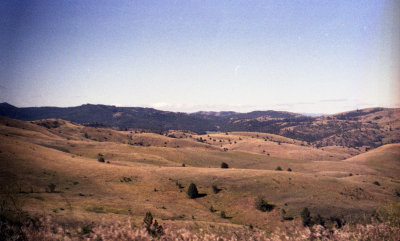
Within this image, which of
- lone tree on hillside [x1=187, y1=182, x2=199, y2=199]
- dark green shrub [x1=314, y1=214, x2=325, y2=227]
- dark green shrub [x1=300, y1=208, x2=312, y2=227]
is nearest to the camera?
dark green shrub [x1=314, y1=214, x2=325, y2=227]

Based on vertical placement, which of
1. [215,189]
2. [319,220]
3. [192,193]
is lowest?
[215,189]

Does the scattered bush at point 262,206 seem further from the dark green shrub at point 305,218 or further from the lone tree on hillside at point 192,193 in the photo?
the lone tree on hillside at point 192,193

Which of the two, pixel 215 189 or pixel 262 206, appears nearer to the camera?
pixel 262 206

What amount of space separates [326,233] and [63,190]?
43.1 meters

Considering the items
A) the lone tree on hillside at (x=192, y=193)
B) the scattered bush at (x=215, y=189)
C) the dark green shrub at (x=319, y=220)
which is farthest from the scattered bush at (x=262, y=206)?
the lone tree on hillside at (x=192, y=193)

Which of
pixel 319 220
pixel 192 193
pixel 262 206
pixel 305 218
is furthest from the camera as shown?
pixel 192 193

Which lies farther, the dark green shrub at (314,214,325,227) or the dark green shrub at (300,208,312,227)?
the dark green shrub at (300,208,312,227)

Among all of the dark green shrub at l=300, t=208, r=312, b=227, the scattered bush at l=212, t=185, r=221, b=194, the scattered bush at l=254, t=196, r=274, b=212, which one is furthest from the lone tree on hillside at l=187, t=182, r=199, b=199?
the dark green shrub at l=300, t=208, r=312, b=227

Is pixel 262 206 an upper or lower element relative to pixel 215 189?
lower

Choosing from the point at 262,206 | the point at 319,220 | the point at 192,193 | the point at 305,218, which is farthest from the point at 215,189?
the point at 319,220

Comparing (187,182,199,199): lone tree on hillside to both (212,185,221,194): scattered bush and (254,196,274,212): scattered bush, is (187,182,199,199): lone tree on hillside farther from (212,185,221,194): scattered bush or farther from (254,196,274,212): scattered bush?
(254,196,274,212): scattered bush

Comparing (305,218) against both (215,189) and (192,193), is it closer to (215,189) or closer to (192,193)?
(215,189)

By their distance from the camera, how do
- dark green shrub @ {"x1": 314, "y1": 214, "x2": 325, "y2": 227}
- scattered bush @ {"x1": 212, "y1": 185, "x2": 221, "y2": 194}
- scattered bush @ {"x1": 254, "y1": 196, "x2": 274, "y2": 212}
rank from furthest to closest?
scattered bush @ {"x1": 212, "y1": 185, "x2": 221, "y2": 194} → scattered bush @ {"x1": 254, "y1": 196, "x2": 274, "y2": 212} → dark green shrub @ {"x1": 314, "y1": 214, "x2": 325, "y2": 227}

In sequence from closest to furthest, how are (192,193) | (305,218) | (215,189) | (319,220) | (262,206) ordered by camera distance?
(319,220) < (305,218) < (262,206) < (192,193) < (215,189)
